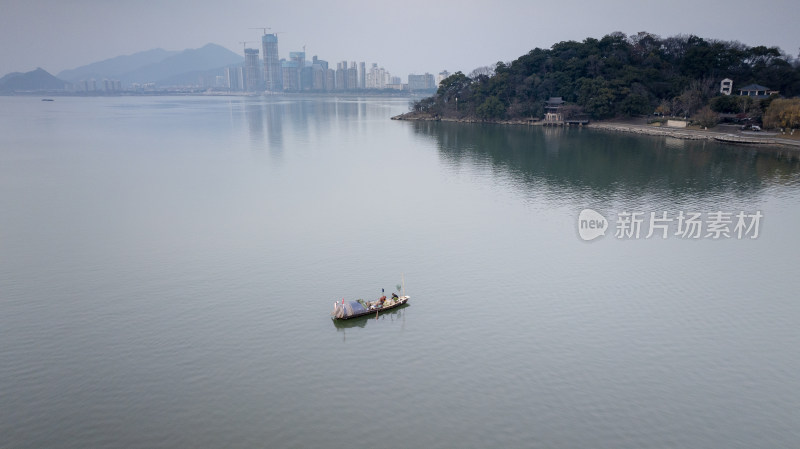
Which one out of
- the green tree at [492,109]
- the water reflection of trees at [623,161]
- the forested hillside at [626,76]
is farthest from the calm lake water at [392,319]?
the green tree at [492,109]

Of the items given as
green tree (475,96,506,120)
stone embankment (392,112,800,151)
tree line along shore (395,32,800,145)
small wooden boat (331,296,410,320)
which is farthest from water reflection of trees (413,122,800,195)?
small wooden boat (331,296,410,320)

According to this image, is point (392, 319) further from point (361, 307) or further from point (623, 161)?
point (623, 161)

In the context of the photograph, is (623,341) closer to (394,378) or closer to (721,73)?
(394,378)

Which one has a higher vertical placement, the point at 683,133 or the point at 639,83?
the point at 639,83

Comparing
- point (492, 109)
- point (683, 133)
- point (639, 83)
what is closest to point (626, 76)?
point (639, 83)

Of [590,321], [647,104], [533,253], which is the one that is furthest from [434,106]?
[590,321]

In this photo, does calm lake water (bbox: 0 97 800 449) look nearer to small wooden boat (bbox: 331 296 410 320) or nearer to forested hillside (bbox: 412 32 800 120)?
small wooden boat (bbox: 331 296 410 320)

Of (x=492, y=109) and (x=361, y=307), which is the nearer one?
(x=361, y=307)
